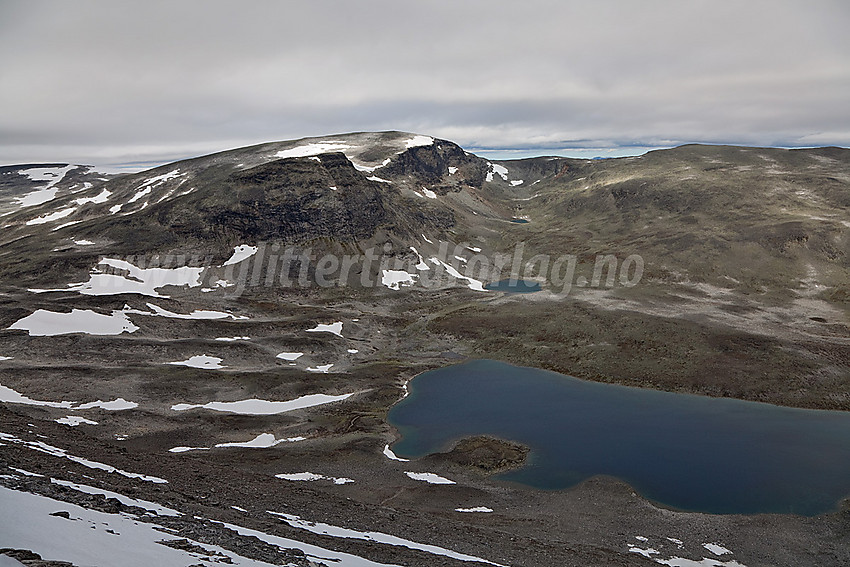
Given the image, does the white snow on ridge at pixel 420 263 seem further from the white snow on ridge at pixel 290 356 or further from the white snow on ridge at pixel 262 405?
the white snow on ridge at pixel 262 405

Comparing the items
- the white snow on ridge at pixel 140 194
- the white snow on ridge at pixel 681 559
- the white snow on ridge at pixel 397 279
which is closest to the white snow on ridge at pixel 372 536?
the white snow on ridge at pixel 681 559

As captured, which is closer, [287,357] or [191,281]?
[287,357]

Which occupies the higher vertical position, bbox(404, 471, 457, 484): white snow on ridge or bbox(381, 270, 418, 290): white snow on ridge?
bbox(381, 270, 418, 290): white snow on ridge

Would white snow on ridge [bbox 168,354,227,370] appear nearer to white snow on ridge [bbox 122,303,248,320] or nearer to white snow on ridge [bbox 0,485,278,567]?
white snow on ridge [bbox 122,303,248,320]

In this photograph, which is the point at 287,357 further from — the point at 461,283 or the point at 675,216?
the point at 675,216

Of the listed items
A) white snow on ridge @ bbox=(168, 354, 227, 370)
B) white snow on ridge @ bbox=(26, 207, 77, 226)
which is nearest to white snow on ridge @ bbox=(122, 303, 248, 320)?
white snow on ridge @ bbox=(168, 354, 227, 370)

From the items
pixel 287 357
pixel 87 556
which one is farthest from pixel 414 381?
pixel 87 556

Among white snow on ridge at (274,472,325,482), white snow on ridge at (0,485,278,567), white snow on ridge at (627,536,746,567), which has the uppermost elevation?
white snow on ridge at (0,485,278,567)
